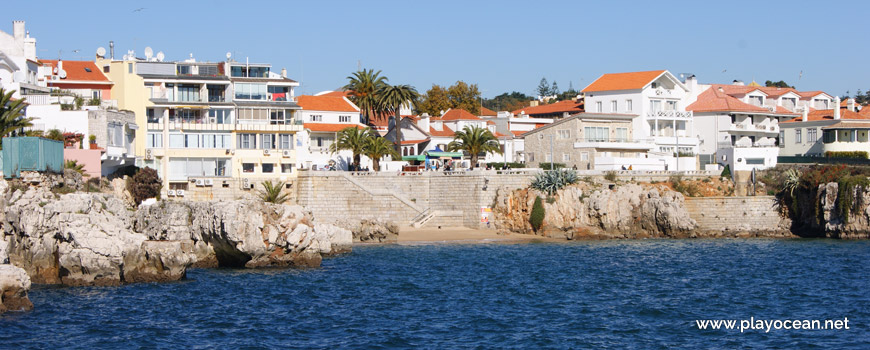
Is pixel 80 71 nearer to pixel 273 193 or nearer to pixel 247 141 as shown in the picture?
pixel 247 141

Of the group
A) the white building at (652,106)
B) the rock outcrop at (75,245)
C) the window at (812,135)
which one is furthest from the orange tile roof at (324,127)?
the window at (812,135)

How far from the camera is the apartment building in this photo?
70938 millimetres

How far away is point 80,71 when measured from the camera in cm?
7462

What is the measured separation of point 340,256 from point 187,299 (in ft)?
60.6

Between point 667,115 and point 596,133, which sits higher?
point 667,115

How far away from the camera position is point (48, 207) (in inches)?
1715

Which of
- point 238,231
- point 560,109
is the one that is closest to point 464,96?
point 560,109

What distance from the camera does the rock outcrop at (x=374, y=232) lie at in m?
67.4

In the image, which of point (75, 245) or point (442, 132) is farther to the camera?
point (442, 132)

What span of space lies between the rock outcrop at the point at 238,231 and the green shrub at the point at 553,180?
23299mm

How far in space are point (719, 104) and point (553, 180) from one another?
1226 inches

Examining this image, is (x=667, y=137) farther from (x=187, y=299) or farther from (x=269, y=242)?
(x=187, y=299)

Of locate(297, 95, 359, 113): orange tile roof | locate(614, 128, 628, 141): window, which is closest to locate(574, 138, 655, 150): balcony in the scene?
locate(614, 128, 628, 141): window

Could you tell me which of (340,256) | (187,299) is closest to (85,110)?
(340,256)
